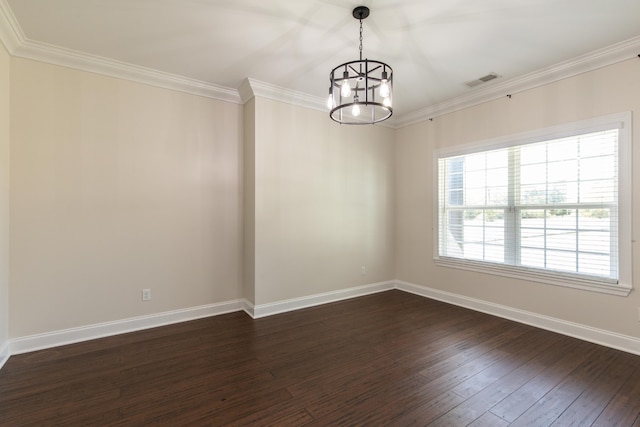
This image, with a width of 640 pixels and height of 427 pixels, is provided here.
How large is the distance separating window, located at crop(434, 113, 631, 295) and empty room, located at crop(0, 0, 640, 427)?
0.07 feet

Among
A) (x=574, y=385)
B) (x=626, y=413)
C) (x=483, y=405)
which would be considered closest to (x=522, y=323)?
(x=574, y=385)

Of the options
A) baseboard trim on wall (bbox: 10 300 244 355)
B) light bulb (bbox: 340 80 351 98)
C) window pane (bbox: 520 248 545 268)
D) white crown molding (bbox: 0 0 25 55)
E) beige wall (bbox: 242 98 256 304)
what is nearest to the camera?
light bulb (bbox: 340 80 351 98)

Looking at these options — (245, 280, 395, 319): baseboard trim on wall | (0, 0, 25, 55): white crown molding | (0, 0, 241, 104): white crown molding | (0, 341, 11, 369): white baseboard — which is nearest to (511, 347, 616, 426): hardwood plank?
(245, 280, 395, 319): baseboard trim on wall

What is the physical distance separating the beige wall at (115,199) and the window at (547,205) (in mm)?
3142

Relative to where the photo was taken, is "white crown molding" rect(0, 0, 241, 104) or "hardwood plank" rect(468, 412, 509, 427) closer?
"hardwood plank" rect(468, 412, 509, 427)

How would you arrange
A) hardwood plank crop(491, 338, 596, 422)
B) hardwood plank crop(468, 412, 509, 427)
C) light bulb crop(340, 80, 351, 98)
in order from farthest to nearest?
light bulb crop(340, 80, 351, 98) < hardwood plank crop(491, 338, 596, 422) < hardwood plank crop(468, 412, 509, 427)

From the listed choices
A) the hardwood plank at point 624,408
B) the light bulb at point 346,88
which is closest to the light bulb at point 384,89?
the light bulb at point 346,88

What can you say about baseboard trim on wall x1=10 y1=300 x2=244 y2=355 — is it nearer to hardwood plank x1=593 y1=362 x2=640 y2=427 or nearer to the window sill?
the window sill

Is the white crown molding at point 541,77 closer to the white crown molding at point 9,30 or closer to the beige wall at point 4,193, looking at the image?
the white crown molding at point 9,30

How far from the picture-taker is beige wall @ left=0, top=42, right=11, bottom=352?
2471 mm

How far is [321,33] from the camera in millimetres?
2576

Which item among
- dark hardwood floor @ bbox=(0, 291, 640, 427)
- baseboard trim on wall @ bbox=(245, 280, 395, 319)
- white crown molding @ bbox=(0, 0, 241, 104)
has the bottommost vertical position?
dark hardwood floor @ bbox=(0, 291, 640, 427)

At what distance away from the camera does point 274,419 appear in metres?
1.83

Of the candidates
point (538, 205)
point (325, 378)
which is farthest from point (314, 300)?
point (538, 205)
